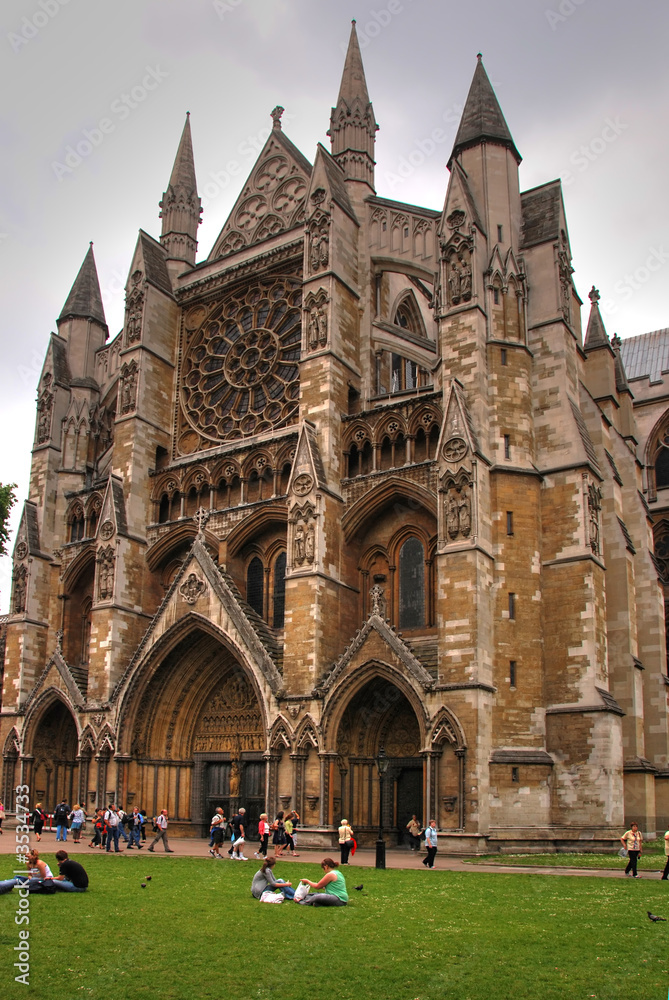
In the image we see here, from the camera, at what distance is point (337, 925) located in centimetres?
1155

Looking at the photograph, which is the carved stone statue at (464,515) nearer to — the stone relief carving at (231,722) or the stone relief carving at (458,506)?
the stone relief carving at (458,506)

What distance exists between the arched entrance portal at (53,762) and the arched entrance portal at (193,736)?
446cm

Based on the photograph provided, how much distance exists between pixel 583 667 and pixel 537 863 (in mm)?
5698

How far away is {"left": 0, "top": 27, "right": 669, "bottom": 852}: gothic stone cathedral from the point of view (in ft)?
80.4

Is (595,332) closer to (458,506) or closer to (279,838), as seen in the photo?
(458,506)

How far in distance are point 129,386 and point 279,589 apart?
9995 millimetres

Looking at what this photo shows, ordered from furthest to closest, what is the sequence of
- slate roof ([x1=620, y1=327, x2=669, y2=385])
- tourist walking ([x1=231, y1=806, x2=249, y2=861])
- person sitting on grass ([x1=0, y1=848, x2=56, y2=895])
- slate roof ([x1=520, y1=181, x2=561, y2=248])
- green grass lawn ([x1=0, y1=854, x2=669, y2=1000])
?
slate roof ([x1=620, y1=327, x2=669, y2=385])
slate roof ([x1=520, y1=181, x2=561, y2=248])
tourist walking ([x1=231, y1=806, x2=249, y2=861])
person sitting on grass ([x1=0, y1=848, x2=56, y2=895])
green grass lawn ([x1=0, y1=854, x2=669, y2=1000])

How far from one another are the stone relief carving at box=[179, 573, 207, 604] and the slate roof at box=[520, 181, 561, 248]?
46.7 feet

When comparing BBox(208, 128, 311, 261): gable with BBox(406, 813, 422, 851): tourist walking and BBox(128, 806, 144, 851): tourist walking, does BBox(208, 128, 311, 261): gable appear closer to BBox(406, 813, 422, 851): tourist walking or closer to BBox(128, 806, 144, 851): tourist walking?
BBox(128, 806, 144, 851): tourist walking

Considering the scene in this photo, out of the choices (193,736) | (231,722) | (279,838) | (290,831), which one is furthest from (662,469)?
(279,838)

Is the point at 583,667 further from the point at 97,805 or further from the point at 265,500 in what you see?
the point at 97,805

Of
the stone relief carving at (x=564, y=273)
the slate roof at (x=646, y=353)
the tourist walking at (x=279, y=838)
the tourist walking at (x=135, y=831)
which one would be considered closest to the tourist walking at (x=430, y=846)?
the tourist walking at (x=279, y=838)

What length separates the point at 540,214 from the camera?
97.5ft

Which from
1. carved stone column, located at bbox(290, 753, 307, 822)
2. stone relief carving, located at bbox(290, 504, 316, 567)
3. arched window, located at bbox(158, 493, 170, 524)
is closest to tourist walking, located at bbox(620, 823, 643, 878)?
carved stone column, located at bbox(290, 753, 307, 822)
